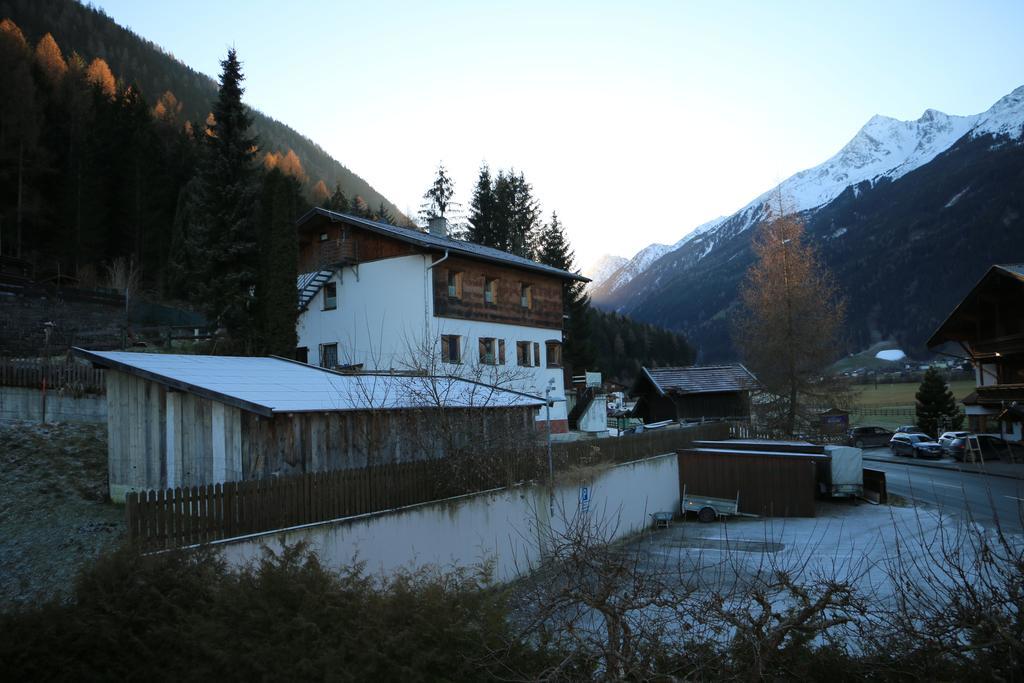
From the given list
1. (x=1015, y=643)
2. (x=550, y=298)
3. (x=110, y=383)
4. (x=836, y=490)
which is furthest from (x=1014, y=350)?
(x=110, y=383)

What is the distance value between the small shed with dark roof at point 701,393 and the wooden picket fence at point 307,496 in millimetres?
31546

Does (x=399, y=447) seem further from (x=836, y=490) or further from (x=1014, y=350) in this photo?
(x=1014, y=350)

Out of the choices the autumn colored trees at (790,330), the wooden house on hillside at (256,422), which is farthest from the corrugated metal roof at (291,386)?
the autumn colored trees at (790,330)

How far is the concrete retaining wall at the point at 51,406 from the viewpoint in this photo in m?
23.3

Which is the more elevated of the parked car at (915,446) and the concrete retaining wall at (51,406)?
the concrete retaining wall at (51,406)

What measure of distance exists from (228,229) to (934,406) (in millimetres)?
52955

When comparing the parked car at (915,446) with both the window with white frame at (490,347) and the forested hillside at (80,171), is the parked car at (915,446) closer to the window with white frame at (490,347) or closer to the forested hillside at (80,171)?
the window with white frame at (490,347)

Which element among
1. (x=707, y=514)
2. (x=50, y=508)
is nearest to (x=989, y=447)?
(x=707, y=514)

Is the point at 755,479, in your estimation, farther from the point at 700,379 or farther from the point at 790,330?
the point at 700,379

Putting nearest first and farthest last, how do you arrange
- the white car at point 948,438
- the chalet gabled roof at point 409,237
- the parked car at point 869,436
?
the chalet gabled roof at point 409,237 → the white car at point 948,438 → the parked car at point 869,436

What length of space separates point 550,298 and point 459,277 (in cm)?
804

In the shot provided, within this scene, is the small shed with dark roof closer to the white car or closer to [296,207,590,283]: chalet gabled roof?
the white car

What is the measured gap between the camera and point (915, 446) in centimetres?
4353

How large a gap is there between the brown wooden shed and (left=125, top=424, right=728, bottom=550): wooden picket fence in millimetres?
10685
